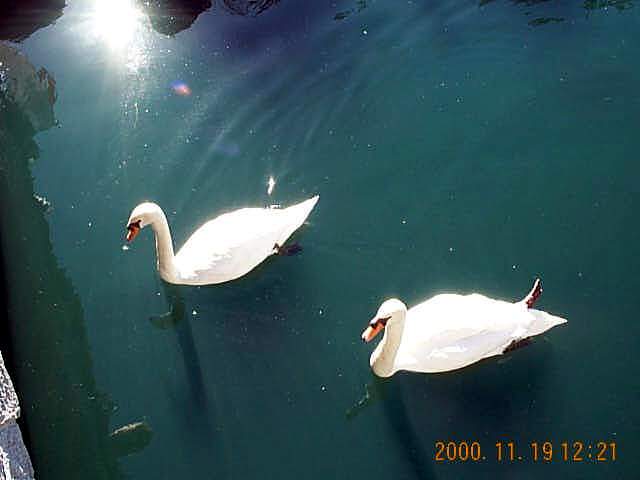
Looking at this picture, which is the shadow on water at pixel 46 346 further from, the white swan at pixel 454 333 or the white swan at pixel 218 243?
the white swan at pixel 454 333

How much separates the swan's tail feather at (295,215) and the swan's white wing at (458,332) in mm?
898

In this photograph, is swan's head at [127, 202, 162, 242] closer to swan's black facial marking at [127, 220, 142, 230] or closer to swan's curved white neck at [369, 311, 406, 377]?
swan's black facial marking at [127, 220, 142, 230]

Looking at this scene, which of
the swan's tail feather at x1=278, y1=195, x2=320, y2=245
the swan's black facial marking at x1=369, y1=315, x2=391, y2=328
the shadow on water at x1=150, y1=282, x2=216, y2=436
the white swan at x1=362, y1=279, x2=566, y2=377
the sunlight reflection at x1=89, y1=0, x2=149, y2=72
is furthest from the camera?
the sunlight reflection at x1=89, y1=0, x2=149, y2=72

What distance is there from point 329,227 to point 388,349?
3.77 feet

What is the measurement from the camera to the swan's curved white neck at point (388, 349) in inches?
145

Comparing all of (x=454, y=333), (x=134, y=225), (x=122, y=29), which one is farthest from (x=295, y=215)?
(x=122, y=29)

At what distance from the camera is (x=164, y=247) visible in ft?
13.8

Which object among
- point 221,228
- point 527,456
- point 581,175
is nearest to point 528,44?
point 581,175

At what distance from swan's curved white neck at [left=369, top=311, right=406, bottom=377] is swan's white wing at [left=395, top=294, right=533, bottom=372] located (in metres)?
0.07

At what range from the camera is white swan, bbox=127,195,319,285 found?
4.18m

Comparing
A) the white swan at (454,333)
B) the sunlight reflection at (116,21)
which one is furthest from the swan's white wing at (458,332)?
the sunlight reflection at (116,21)

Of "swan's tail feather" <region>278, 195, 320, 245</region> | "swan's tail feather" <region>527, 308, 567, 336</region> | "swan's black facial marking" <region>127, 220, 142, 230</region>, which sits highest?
"swan's black facial marking" <region>127, 220, 142, 230</region>

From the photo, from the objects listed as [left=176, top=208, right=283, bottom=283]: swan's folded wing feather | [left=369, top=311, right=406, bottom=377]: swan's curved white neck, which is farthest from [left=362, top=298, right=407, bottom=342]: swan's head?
[left=176, top=208, right=283, bottom=283]: swan's folded wing feather

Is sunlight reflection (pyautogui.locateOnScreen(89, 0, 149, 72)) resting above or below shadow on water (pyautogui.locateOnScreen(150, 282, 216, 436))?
above
